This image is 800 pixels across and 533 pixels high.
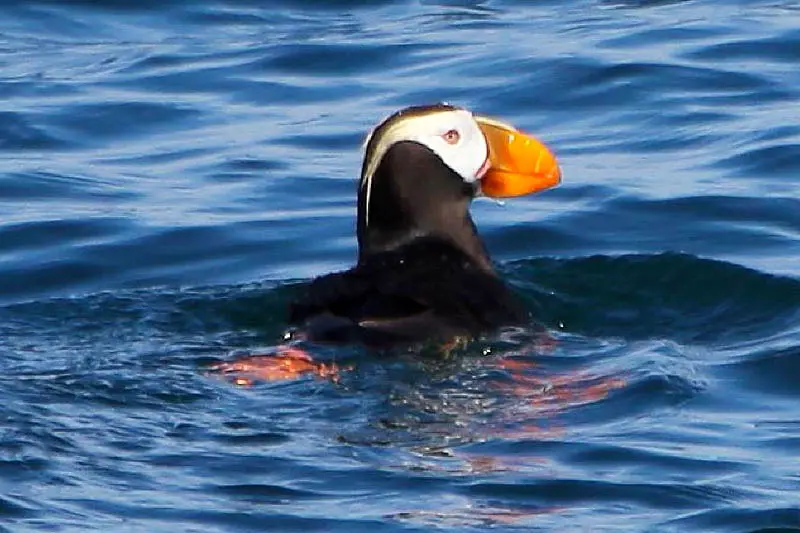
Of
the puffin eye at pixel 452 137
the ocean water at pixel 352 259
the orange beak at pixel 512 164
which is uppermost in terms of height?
the puffin eye at pixel 452 137

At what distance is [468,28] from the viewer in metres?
14.9

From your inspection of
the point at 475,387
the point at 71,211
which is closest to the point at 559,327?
the point at 475,387

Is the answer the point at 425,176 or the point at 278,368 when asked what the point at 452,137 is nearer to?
the point at 425,176

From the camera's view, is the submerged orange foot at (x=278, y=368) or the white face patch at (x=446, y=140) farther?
the white face patch at (x=446, y=140)

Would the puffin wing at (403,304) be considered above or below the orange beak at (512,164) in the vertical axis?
below

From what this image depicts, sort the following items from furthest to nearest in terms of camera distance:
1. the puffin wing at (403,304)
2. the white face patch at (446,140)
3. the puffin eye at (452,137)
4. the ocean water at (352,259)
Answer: the puffin eye at (452,137) < the white face patch at (446,140) < the puffin wing at (403,304) < the ocean water at (352,259)

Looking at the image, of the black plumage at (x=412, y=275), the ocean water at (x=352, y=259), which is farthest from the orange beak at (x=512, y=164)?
the ocean water at (x=352, y=259)

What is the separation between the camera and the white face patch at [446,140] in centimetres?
828

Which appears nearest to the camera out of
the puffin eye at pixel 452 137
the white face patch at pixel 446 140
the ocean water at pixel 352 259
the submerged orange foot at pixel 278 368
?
the ocean water at pixel 352 259

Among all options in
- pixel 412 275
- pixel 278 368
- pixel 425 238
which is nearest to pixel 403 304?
pixel 412 275

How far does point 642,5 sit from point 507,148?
688 centimetres

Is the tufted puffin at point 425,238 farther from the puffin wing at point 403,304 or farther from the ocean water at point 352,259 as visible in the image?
the ocean water at point 352,259

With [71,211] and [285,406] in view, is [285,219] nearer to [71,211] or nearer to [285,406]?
[71,211]

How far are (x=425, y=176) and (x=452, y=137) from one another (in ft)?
0.55
